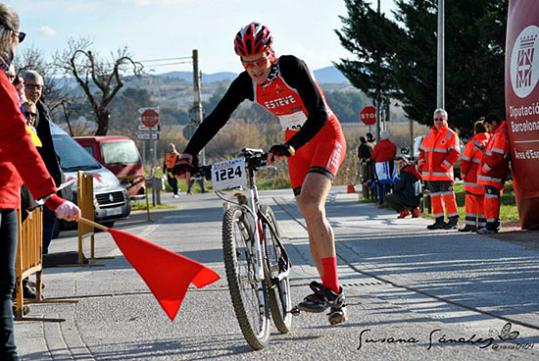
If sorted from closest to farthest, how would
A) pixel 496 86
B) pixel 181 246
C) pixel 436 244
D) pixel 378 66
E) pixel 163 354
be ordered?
1. pixel 163 354
2. pixel 436 244
3. pixel 181 246
4. pixel 496 86
5. pixel 378 66

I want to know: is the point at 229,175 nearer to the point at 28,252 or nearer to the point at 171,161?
the point at 28,252

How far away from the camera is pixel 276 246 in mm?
7883

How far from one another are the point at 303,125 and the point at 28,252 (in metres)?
3.14

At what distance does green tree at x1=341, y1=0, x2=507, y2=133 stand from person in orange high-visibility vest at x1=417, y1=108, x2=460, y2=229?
11812 mm

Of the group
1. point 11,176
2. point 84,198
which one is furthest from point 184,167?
point 84,198

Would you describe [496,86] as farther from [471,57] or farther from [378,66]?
[378,66]

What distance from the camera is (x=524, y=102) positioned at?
1714 centimetres

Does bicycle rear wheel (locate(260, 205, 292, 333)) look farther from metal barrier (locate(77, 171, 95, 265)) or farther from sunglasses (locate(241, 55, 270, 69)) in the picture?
metal barrier (locate(77, 171, 95, 265))

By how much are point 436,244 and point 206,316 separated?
6.98 m

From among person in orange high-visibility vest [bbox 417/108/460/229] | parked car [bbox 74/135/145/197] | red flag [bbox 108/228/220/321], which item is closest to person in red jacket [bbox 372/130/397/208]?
parked car [bbox 74/135/145/197]

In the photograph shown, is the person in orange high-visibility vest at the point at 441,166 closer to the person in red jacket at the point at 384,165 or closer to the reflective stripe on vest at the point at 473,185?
the reflective stripe on vest at the point at 473,185

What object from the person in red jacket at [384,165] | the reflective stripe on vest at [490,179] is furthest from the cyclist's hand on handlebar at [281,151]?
the person in red jacket at [384,165]

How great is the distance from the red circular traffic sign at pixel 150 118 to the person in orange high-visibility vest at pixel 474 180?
24.2 meters

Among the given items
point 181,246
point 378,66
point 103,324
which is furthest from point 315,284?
point 378,66
